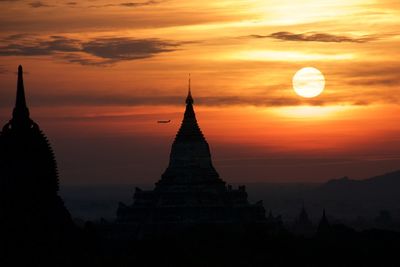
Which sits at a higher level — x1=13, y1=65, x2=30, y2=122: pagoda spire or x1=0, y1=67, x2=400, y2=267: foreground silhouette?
x1=13, y1=65, x2=30, y2=122: pagoda spire

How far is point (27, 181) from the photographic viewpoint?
138 m

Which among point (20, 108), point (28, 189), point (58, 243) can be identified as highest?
point (20, 108)

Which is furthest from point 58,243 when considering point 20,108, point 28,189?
point 20,108

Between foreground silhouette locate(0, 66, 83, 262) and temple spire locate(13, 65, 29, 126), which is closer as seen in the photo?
foreground silhouette locate(0, 66, 83, 262)

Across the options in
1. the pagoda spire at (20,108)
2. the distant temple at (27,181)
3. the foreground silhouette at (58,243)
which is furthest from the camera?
the pagoda spire at (20,108)

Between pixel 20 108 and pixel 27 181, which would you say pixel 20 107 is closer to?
pixel 20 108

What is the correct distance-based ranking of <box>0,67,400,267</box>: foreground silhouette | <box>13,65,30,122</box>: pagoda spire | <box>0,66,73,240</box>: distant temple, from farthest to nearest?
<box>13,65,30,122</box>: pagoda spire
<box>0,66,73,240</box>: distant temple
<box>0,67,400,267</box>: foreground silhouette

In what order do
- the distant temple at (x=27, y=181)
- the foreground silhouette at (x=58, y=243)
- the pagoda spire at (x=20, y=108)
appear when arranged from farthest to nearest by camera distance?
the pagoda spire at (x=20, y=108) < the distant temple at (x=27, y=181) < the foreground silhouette at (x=58, y=243)

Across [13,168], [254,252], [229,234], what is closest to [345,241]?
[229,234]

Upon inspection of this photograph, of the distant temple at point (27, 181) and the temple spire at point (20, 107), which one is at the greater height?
the temple spire at point (20, 107)

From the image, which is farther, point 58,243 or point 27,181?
point 27,181

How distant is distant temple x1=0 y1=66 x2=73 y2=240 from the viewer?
13488 centimetres

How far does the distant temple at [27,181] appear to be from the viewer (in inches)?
5310

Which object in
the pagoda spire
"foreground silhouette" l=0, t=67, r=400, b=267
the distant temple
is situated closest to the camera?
"foreground silhouette" l=0, t=67, r=400, b=267
